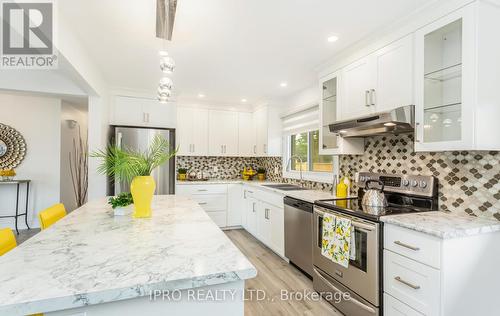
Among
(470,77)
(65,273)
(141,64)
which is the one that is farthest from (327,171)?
(65,273)

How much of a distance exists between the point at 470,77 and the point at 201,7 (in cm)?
189

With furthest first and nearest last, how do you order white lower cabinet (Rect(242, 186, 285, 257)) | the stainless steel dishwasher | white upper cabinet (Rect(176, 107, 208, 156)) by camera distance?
white upper cabinet (Rect(176, 107, 208, 156)), white lower cabinet (Rect(242, 186, 285, 257)), the stainless steel dishwasher

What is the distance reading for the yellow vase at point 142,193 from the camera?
5.66ft

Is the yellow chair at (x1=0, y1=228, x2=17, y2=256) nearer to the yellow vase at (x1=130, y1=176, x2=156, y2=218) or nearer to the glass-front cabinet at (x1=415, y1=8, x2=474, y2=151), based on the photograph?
the yellow vase at (x1=130, y1=176, x2=156, y2=218)

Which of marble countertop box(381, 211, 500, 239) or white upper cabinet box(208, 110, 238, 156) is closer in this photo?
marble countertop box(381, 211, 500, 239)

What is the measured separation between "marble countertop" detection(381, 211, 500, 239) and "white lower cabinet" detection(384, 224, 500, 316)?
0.04 m

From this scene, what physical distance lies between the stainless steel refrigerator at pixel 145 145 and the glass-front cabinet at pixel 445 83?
3.58 metres

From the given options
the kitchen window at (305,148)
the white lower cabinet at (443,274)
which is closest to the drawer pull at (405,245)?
the white lower cabinet at (443,274)

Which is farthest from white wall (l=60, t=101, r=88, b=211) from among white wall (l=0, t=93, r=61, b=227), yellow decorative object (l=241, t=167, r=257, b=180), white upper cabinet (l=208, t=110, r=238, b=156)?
yellow decorative object (l=241, t=167, r=257, b=180)

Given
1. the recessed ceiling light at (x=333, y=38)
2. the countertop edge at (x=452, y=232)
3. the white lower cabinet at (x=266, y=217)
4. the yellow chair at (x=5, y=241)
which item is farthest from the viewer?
the white lower cabinet at (x=266, y=217)

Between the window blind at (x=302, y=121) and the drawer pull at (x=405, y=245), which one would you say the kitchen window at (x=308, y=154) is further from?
the drawer pull at (x=405, y=245)

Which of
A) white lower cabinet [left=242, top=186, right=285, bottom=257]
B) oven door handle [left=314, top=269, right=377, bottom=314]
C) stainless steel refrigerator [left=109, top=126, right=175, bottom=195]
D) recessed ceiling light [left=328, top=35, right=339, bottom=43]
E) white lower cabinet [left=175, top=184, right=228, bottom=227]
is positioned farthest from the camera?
white lower cabinet [left=175, top=184, right=228, bottom=227]

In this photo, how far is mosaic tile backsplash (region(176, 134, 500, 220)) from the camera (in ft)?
5.52

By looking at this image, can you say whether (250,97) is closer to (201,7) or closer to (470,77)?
(201,7)
